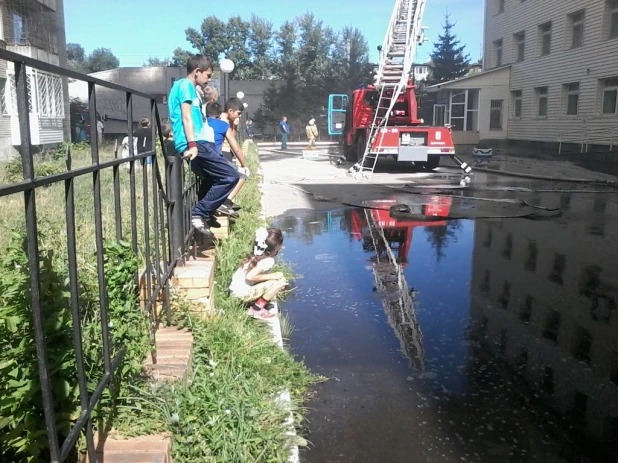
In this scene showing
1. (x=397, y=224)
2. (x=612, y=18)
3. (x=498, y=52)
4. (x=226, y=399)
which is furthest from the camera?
(x=498, y=52)

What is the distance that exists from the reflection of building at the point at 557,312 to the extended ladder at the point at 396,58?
34.7 ft

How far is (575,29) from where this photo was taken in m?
25.3

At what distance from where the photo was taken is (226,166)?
207 inches

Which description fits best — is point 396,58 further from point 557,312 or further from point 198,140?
point 557,312

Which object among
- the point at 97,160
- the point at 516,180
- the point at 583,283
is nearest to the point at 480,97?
the point at 516,180

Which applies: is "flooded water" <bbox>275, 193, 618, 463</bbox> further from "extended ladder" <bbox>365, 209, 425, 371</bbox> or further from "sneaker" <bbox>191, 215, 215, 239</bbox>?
"sneaker" <bbox>191, 215, 215, 239</bbox>

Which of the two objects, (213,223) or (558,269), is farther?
(558,269)

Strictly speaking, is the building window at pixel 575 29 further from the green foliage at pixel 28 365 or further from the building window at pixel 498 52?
the green foliage at pixel 28 365

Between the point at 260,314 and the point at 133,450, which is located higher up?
the point at 133,450

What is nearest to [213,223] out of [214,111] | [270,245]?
[270,245]

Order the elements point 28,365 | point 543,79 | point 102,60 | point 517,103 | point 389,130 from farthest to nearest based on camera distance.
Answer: point 102,60
point 517,103
point 543,79
point 389,130
point 28,365

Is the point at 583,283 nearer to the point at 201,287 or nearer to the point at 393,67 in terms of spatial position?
the point at 201,287

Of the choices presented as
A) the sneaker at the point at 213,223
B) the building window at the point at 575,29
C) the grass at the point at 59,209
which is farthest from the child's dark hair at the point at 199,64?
the building window at the point at 575,29

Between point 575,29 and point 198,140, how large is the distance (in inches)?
982
